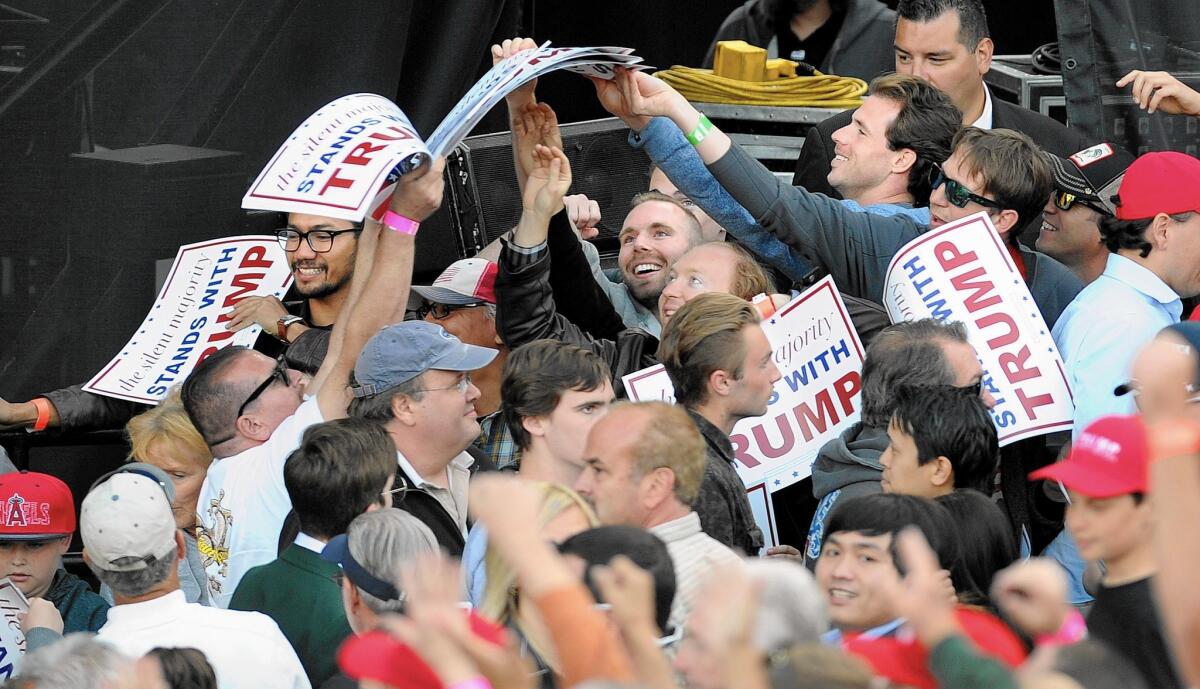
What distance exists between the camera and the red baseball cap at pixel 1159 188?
4531 millimetres

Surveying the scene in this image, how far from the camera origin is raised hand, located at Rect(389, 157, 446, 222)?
456 cm

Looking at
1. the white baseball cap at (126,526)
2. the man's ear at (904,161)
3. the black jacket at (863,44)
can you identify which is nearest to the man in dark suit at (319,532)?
the white baseball cap at (126,526)

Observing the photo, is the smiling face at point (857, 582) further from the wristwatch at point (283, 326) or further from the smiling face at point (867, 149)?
the wristwatch at point (283, 326)

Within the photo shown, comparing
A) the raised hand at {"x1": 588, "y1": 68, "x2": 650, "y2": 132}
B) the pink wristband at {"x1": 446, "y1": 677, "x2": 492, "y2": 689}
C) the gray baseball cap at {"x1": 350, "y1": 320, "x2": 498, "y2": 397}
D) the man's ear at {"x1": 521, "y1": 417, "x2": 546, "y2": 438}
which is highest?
the raised hand at {"x1": 588, "y1": 68, "x2": 650, "y2": 132}

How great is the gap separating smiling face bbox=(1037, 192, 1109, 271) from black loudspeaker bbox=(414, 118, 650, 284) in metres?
1.65

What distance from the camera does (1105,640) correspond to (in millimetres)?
2988

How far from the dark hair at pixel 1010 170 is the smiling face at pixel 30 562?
285cm

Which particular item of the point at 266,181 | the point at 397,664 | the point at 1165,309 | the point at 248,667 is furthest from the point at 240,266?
the point at 397,664

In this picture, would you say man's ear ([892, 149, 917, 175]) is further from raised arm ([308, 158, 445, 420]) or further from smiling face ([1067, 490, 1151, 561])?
smiling face ([1067, 490, 1151, 561])

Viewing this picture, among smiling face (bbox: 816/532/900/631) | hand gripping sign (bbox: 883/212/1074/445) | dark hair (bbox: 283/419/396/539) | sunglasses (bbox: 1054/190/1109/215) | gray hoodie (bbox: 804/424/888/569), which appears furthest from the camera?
sunglasses (bbox: 1054/190/1109/215)

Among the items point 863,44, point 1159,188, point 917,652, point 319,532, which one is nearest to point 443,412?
point 319,532

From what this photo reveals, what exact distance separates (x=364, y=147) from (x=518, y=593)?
1598 mm

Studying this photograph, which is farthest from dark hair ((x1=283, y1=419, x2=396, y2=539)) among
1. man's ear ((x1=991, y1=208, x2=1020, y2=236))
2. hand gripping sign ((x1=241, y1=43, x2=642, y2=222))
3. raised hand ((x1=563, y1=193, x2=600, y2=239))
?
raised hand ((x1=563, y1=193, x2=600, y2=239))

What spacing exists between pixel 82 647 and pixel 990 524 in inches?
71.7
